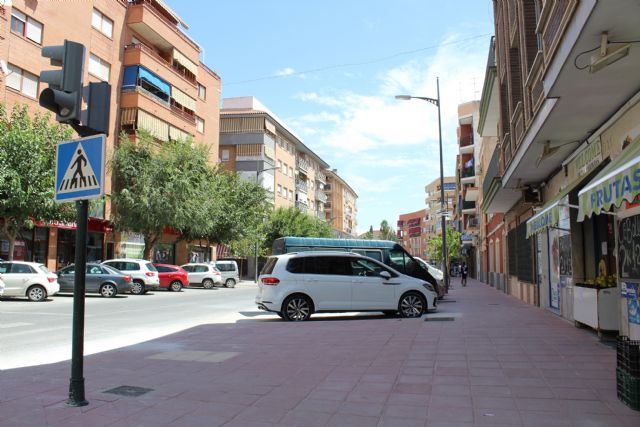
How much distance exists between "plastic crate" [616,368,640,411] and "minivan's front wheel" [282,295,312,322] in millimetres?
9111

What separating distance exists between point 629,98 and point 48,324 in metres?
12.9

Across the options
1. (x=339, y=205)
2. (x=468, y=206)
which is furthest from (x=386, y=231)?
(x=468, y=206)

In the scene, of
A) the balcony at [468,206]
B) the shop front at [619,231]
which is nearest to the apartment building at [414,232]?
the balcony at [468,206]

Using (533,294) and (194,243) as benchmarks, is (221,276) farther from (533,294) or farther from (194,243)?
(533,294)

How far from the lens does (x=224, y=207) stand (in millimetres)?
38750

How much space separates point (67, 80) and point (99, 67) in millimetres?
30785

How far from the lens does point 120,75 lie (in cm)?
3506

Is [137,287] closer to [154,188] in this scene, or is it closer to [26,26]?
[154,188]

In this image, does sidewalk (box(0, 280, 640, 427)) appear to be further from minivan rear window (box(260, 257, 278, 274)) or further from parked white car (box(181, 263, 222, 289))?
parked white car (box(181, 263, 222, 289))

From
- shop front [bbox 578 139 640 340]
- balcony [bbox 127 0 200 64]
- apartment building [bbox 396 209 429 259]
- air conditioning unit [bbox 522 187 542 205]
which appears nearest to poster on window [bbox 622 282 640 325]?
shop front [bbox 578 139 640 340]

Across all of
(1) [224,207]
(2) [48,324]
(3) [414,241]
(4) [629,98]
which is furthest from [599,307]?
(3) [414,241]

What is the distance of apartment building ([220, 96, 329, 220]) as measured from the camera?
58.2 meters

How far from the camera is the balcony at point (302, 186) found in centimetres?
7112

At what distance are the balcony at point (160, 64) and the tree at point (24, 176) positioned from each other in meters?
13.0
